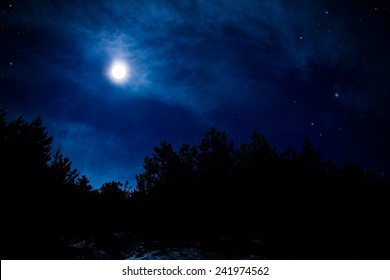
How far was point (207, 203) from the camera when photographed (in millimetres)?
19281

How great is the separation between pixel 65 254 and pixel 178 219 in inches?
434

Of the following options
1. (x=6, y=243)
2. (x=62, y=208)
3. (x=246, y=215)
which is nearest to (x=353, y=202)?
(x=246, y=215)

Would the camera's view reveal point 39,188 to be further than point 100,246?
Yes

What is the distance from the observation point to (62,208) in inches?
601

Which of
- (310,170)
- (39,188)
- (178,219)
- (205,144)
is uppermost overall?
(205,144)

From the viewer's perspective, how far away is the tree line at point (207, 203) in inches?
332

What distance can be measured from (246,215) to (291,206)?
4612 millimetres

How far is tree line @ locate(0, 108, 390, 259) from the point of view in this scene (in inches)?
332

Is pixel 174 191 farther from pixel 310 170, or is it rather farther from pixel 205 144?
pixel 310 170
